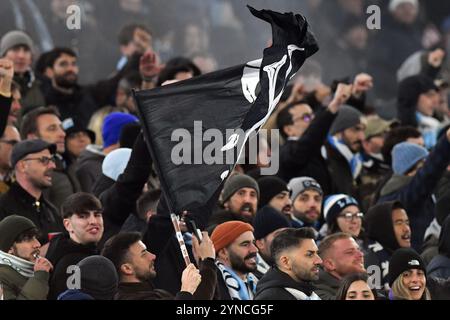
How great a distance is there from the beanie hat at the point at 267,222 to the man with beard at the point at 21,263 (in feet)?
6.70

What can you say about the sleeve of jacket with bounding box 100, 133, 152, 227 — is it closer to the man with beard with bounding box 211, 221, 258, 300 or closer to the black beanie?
the man with beard with bounding box 211, 221, 258, 300

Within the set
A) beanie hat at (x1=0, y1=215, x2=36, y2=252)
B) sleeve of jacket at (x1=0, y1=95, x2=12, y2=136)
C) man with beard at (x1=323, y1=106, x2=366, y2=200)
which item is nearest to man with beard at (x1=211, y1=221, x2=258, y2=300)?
beanie hat at (x1=0, y1=215, x2=36, y2=252)

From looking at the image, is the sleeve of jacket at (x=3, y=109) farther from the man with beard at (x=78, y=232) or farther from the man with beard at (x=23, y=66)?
the man with beard at (x=23, y=66)

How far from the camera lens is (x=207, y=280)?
1188 centimetres

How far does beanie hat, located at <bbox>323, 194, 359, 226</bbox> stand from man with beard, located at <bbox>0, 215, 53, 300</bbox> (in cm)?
306

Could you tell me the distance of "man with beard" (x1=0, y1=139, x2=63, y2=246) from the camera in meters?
13.7

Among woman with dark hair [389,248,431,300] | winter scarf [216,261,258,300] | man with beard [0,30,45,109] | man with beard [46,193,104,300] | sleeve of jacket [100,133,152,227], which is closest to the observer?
man with beard [46,193,104,300]

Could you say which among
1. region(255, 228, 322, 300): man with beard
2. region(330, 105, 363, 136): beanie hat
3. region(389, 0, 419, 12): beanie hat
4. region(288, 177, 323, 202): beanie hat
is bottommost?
region(255, 228, 322, 300): man with beard

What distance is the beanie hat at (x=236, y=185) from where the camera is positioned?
1450 centimetres

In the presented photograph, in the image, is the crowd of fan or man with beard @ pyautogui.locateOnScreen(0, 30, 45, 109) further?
man with beard @ pyautogui.locateOnScreen(0, 30, 45, 109)

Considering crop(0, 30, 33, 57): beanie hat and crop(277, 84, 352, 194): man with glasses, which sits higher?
crop(0, 30, 33, 57): beanie hat

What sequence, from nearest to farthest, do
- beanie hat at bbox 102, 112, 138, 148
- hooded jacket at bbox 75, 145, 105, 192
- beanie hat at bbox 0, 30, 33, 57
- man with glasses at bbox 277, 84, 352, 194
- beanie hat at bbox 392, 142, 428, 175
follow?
hooded jacket at bbox 75, 145, 105, 192 → beanie hat at bbox 102, 112, 138, 148 → man with glasses at bbox 277, 84, 352, 194 → beanie hat at bbox 392, 142, 428, 175 → beanie hat at bbox 0, 30, 33, 57

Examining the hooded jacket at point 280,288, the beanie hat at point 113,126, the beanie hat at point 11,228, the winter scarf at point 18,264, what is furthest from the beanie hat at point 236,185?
the winter scarf at point 18,264
